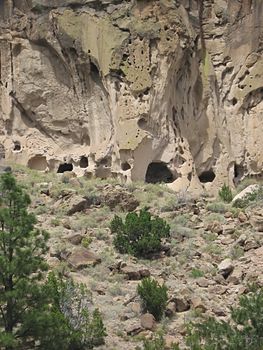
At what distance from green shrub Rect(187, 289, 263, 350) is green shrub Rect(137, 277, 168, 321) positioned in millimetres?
1618

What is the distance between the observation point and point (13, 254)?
10.9 meters

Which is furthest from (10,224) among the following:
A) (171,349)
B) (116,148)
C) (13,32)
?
(13,32)

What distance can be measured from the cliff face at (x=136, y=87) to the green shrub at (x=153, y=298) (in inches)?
598

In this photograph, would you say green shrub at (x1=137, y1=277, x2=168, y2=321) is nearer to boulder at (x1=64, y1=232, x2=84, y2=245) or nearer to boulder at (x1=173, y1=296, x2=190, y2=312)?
boulder at (x1=173, y1=296, x2=190, y2=312)

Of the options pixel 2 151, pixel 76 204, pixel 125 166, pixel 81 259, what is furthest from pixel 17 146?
pixel 81 259

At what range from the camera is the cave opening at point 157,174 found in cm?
2890

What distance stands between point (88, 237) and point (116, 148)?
38.4 ft

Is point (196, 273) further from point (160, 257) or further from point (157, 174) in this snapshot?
point (157, 174)

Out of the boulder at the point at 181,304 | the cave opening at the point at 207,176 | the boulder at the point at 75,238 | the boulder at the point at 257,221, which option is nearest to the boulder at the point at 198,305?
the boulder at the point at 181,304

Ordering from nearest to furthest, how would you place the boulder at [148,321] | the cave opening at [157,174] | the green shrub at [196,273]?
the boulder at [148,321], the green shrub at [196,273], the cave opening at [157,174]

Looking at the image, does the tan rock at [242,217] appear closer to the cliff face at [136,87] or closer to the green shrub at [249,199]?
the green shrub at [249,199]

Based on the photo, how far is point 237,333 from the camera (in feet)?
32.3

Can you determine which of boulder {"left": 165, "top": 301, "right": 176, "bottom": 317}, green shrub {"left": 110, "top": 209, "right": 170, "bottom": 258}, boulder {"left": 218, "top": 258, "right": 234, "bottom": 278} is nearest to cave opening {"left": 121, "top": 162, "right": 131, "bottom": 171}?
green shrub {"left": 110, "top": 209, "right": 170, "bottom": 258}

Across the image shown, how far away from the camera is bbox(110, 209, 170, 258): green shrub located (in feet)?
51.9
